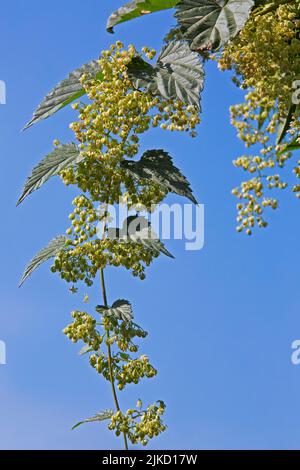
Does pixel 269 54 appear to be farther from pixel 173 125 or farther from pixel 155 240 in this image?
pixel 155 240

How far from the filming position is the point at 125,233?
176 centimetres

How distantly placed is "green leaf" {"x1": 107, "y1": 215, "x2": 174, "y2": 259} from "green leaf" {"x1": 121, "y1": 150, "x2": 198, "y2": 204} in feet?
0.38

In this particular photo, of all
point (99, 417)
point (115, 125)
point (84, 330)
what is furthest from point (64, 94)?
point (99, 417)

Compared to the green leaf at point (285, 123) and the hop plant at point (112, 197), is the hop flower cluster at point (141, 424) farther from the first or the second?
the green leaf at point (285, 123)

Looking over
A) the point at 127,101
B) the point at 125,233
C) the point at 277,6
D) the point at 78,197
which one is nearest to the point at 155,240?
the point at 125,233

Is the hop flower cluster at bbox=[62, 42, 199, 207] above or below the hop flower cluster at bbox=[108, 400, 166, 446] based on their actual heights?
above

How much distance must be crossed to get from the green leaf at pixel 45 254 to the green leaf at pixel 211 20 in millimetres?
650

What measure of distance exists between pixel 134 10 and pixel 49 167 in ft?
1.55

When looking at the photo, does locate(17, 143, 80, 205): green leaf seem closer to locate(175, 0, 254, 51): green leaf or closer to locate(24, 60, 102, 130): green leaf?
locate(24, 60, 102, 130): green leaf

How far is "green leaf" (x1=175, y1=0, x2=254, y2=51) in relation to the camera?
4.84 ft

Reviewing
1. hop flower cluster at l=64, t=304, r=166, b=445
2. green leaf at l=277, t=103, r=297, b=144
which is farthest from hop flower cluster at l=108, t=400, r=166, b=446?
green leaf at l=277, t=103, r=297, b=144

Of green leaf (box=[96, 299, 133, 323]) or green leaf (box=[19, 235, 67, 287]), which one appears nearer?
green leaf (box=[96, 299, 133, 323])

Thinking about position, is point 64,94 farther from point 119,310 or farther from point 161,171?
point 119,310

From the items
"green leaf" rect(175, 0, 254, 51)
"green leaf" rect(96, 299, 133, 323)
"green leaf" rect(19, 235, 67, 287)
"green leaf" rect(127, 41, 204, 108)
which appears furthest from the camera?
"green leaf" rect(19, 235, 67, 287)
